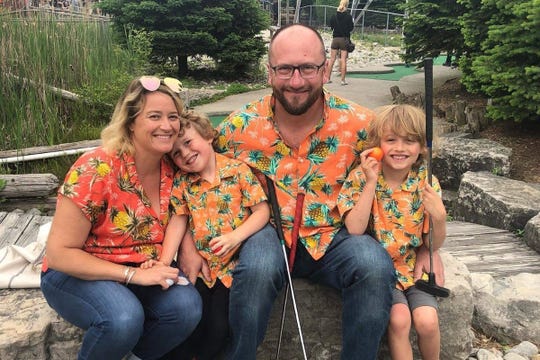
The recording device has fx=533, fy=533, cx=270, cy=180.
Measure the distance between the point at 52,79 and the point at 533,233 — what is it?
17.3ft

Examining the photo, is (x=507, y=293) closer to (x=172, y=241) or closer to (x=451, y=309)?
(x=451, y=309)

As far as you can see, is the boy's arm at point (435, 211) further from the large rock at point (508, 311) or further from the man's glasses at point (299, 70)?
the large rock at point (508, 311)

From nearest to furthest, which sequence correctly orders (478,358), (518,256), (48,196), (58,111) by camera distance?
(478,358) → (518,256) → (48,196) → (58,111)

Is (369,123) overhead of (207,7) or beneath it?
beneath

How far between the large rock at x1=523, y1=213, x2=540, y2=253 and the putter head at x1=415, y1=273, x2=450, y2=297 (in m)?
2.27

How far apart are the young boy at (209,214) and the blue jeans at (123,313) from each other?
139 millimetres

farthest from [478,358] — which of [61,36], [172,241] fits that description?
[61,36]

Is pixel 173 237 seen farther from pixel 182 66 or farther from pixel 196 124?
pixel 182 66

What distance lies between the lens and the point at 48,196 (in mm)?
5098

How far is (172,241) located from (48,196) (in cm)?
307

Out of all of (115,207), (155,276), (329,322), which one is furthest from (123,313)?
(329,322)

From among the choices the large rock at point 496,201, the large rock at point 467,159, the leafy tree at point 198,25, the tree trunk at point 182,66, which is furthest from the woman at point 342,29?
the large rock at point 496,201

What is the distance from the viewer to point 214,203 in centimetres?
257

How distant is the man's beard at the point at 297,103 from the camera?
105 inches
